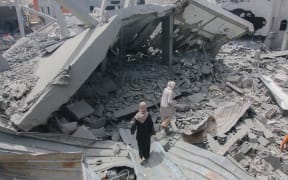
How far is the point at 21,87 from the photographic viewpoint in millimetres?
7047

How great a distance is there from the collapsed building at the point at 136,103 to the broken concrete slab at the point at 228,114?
3cm

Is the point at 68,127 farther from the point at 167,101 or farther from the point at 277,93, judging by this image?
the point at 277,93

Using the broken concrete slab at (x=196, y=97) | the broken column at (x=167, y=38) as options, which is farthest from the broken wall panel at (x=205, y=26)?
the broken concrete slab at (x=196, y=97)

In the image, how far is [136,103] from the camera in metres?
8.48

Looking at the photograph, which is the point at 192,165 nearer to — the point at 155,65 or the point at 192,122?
the point at 192,122

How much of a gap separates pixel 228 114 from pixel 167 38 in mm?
4239

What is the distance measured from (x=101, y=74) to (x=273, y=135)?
19.2 feet

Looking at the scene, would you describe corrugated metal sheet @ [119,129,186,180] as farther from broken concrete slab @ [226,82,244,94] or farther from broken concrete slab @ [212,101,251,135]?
broken concrete slab @ [226,82,244,94]

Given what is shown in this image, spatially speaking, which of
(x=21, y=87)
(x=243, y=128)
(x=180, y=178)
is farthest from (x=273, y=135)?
(x=21, y=87)

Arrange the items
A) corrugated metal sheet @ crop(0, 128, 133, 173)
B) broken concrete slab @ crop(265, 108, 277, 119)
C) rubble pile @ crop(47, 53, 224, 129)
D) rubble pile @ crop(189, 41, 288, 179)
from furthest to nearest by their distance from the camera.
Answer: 1. rubble pile @ crop(47, 53, 224, 129)
2. broken concrete slab @ crop(265, 108, 277, 119)
3. rubble pile @ crop(189, 41, 288, 179)
4. corrugated metal sheet @ crop(0, 128, 133, 173)

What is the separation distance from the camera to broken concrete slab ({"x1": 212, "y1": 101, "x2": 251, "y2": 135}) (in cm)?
721

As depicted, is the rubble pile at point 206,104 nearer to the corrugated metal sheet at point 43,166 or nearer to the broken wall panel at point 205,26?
the broken wall panel at point 205,26

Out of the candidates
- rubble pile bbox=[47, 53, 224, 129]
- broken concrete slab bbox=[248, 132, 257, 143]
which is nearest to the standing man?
rubble pile bbox=[47, 53, 224, 129]

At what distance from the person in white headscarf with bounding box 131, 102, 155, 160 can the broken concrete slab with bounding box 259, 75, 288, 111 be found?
4.67 meters
